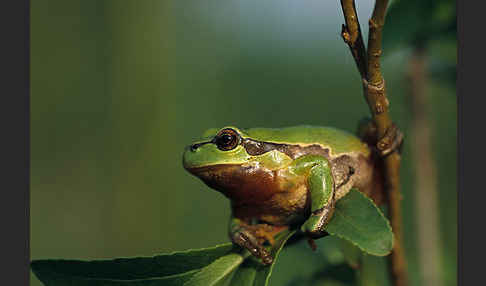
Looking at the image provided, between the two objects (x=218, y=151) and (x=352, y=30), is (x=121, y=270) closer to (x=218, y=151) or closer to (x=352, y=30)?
(x=218, y=151)

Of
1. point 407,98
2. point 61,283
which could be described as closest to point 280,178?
point 61,283

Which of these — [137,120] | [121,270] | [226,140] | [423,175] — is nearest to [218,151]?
[226,140]

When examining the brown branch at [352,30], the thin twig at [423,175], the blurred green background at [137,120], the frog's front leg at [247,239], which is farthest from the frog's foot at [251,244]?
the blurred green background at [137,120]

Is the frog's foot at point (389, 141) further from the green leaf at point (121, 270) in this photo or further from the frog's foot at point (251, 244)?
the green leaf at point (121, 270)

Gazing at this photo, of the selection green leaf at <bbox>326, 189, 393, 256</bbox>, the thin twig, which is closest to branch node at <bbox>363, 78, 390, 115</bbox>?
green leaf at <bbox>326, 189, 393, 256</bbox>

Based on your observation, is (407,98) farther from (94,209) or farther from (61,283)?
(94,209)

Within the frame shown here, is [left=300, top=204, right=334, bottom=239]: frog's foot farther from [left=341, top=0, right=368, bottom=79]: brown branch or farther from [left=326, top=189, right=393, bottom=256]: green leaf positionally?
[left=341, top=0, right=368, bottom=79]: brown branch
